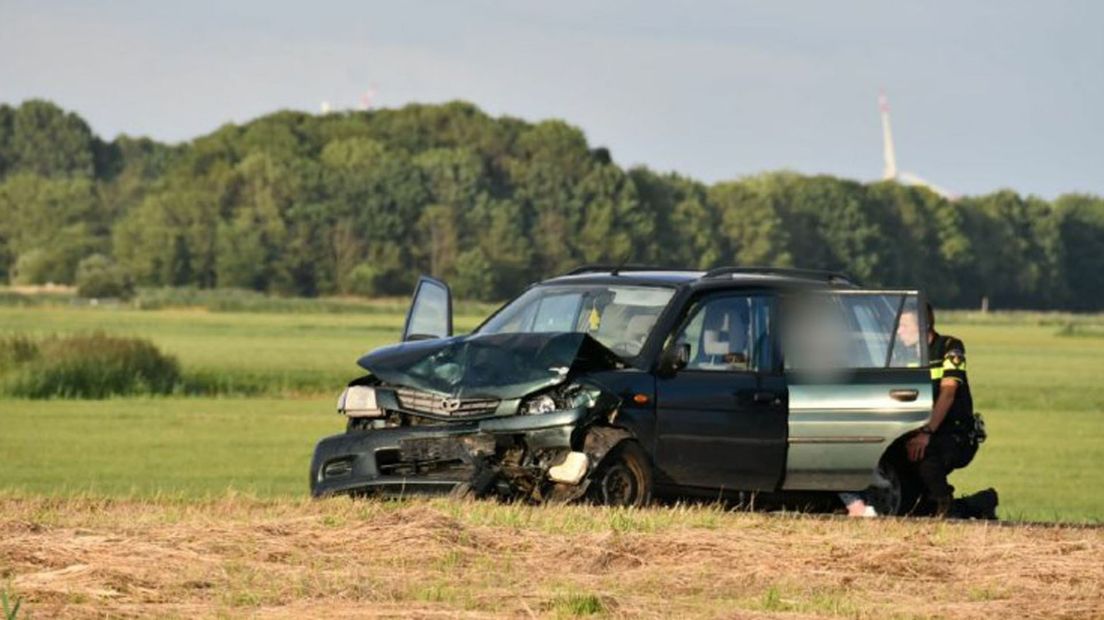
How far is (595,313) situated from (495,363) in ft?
3.85

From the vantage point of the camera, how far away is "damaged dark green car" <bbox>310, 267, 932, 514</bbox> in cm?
1603

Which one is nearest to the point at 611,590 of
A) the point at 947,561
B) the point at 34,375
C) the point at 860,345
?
the point at 947,561

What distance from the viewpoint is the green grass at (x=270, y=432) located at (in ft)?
107

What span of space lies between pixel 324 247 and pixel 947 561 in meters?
158

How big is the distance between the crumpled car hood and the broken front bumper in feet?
0.73

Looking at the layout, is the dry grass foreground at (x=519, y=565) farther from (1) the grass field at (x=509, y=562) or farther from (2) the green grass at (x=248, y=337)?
(2) the green grass at (x=248, y=337)

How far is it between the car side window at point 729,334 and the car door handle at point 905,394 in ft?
2.85

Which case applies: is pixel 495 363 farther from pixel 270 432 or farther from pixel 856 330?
pixel 270 432

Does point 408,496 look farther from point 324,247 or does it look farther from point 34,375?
point 324,247

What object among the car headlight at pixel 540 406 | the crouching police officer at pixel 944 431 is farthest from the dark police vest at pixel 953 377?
the car headlight at pixel 540 406

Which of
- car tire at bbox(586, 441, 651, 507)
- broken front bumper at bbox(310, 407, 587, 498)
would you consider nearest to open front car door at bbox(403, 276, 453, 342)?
broken front bumper at bbox(310, 407, 587, 498)

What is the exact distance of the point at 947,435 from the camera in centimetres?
1762

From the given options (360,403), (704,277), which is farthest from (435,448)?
(704,277)

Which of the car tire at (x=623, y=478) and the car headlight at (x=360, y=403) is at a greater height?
the car headlight at (x=360, y=403)
